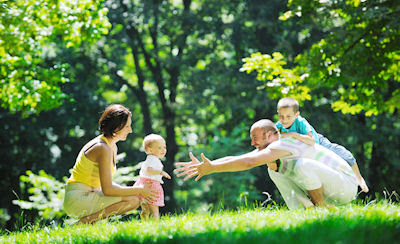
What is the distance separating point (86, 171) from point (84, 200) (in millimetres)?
292

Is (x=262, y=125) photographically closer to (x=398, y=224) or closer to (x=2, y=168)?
(x=398, y=224)

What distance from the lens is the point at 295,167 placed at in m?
4.29

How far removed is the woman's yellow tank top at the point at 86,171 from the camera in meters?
4.54

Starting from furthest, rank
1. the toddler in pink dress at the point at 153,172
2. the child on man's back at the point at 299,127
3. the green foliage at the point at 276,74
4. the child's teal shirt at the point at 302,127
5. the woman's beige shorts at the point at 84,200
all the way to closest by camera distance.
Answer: the green foliage at the point at 276,74
the child's teal shirt at the point at 302,127
the child on man's back at the point at 299,127
the toddler in pink dress at the point at 153,172
the woman's beige shorts at the point at 84,200

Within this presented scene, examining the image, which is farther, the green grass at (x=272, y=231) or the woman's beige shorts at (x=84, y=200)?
the woman's beige shorts at (x=84, y=200)

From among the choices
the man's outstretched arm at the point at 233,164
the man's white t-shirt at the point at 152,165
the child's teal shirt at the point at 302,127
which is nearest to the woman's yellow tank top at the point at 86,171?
the man's white t-shirt at the point at 152,165

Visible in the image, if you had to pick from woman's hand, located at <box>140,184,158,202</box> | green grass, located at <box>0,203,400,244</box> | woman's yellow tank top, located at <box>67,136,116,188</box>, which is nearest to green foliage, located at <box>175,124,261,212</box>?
woman's hand, located at <box>140,184,158,202</box>

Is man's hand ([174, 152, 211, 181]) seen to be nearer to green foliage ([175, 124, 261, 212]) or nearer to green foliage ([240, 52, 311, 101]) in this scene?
green foliage ([240, 52, 311, 101])

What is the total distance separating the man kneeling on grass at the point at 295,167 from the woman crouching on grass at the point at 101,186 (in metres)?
0.66

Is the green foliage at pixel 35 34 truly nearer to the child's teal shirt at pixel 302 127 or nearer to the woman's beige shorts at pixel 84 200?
the woman's beige shorts at pixel 84 200

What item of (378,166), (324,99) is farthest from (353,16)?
(378,166)

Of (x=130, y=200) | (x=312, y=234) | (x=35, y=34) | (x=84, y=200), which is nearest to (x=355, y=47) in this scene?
(x=130, y=200)

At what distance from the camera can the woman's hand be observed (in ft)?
15.1

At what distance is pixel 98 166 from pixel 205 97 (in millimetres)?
12917
